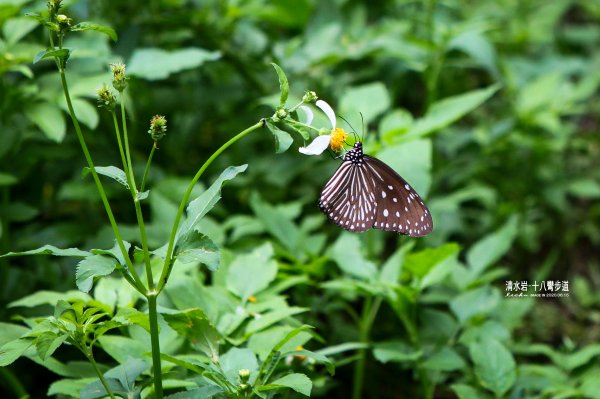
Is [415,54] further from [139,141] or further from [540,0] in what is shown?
[540,0]

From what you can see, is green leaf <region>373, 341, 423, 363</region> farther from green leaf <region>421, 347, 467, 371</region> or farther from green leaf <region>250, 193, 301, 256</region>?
green leaf <region>250, 193, 301, 256</region>

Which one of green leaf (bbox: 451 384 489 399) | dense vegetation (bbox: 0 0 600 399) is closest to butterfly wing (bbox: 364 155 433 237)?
dense vegetation (bbox: 0 0 600 399)

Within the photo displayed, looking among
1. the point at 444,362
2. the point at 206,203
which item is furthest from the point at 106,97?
the point at 444,362

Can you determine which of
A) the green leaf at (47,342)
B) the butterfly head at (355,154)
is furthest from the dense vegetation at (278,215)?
the butterfly head at (355,154)

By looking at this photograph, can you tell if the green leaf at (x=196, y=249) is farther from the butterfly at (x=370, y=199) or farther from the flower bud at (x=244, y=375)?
the butterfly at (x=370, y=199)

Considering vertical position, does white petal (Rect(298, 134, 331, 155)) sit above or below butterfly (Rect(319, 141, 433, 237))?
above

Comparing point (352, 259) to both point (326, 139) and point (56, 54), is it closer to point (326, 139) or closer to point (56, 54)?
point (326, 139)

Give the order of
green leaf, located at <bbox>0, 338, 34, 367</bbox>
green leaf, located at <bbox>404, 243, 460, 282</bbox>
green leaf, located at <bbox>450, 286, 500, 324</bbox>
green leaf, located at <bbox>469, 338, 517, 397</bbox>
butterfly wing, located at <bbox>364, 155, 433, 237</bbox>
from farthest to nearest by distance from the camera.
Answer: green leaf, located at <bbox>450, 286, 500, 324</bbox>, green leaf, located at <bbox>404, 243, 460, 282</bbox>, green leaf, located at <bbox>469, 338, 517, 397</bbox>, butterfly wing, located at <bbox>364, 155, 433, 237</bbox>, green leaf, located at <bbox>0, 338, 34, 367</bbox>
